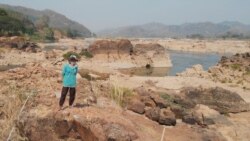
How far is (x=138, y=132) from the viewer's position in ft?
36.2

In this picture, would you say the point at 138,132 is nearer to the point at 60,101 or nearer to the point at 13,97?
the point at 60,101

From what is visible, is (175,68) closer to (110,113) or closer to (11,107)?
(110,113)

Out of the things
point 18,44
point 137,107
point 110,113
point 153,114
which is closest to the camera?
point 110,113

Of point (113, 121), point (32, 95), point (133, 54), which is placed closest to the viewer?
point (113, 121)

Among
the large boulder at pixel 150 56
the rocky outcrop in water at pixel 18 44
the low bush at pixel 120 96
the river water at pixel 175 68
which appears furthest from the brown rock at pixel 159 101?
the rocky outcrop in water at pixel 18 44

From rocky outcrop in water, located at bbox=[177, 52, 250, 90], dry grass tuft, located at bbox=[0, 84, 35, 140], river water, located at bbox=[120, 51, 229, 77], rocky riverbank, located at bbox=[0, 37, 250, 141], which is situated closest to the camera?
rocky riverbank, located at bbox=[0, 37, 250, 141]

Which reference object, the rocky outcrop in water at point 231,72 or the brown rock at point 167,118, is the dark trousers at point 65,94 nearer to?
the brown rock at point 167,118

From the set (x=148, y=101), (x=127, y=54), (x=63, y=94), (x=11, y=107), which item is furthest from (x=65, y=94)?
(x=127, y=54)

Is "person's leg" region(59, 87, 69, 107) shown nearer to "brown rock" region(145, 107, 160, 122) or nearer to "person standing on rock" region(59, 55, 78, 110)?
"person standing on rock" region(59, 55, 78, 110)

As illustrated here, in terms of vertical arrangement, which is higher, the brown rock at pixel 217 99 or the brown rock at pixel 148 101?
the brown rock at pixel 148 101

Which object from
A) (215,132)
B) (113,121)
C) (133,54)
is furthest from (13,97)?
(133,54)

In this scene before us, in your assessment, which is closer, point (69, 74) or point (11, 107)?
point (69, 74)

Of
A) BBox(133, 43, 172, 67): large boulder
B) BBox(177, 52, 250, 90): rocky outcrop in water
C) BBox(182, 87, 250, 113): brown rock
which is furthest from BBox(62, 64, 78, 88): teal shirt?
BBox(133, 43, 172, 67): large boulder

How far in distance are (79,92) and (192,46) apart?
75.2 metres
